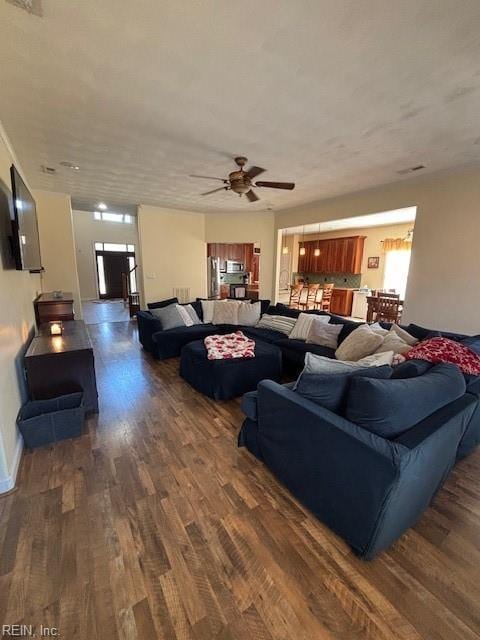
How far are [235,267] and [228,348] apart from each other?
7179 millimetres

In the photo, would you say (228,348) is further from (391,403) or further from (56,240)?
(56,240)

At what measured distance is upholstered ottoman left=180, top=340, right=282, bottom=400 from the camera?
119 inches

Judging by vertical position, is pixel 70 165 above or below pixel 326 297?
above

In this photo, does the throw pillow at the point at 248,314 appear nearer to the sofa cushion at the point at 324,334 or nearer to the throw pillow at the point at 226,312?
the throw pillow at the point at 226,312

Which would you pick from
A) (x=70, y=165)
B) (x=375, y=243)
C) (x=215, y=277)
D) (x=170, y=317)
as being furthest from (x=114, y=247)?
(x=375, y=243)

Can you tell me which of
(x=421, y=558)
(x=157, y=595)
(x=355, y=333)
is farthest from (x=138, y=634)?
(x=355, y=333)

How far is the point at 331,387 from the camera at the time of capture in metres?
1.64

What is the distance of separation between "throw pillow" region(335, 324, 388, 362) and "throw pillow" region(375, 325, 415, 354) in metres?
0.05

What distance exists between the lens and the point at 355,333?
3.13m

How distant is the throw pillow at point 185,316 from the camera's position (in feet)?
15.6

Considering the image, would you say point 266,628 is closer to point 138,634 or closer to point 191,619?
point 191,619

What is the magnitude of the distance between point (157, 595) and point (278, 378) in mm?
2465

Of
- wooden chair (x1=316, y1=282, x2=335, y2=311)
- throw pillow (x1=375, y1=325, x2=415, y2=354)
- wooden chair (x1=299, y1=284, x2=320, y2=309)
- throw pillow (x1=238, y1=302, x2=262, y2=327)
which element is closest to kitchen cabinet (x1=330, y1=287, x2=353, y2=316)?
wooden chair (x1=316, y1=282, x2=335, y2=311)

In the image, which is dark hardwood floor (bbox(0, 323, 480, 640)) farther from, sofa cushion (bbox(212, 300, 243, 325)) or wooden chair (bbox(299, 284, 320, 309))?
wooden chair (bbox(299, 284, 320, 309))
